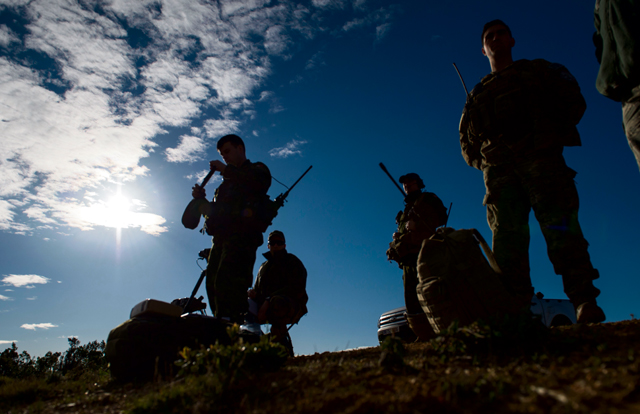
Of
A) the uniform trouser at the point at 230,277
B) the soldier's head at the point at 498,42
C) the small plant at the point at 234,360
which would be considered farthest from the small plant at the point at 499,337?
the soldier's head at the point at 498,42

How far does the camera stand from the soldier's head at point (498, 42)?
3590 millimetres

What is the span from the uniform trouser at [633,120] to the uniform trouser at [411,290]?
2733 mm

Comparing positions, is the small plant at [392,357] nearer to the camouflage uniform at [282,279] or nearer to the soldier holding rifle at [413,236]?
the soldier holding rifle at [413,236]

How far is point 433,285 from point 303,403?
1.28 metres

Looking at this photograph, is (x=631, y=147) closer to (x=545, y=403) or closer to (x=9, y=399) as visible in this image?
(x=545, y=403)

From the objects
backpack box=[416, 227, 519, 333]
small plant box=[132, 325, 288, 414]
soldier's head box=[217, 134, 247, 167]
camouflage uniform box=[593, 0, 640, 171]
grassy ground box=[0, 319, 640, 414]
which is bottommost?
grassy ground box=[0, 319, 640, 414]

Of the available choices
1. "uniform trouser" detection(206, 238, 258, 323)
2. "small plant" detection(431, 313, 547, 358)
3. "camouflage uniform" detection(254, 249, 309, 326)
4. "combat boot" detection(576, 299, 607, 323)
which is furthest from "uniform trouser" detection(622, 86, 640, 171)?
"camouflage uniform" detection(254, 249, 309, 326)

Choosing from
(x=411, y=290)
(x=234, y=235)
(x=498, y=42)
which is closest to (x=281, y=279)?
(x=234, y=235)

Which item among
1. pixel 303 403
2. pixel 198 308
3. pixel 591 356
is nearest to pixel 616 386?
pixel 591 356

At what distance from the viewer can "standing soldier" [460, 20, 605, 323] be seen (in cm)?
277

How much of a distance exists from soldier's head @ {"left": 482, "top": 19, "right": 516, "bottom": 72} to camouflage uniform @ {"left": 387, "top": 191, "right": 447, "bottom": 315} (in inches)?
75.2

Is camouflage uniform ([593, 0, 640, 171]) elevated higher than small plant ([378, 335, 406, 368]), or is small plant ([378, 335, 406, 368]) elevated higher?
camouflage uniform ([593, 0, 640, 171])

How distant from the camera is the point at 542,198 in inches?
115

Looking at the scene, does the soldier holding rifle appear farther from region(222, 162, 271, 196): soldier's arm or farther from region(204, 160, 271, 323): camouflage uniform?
region(204, 160, 271, 323): camouflage uniform
